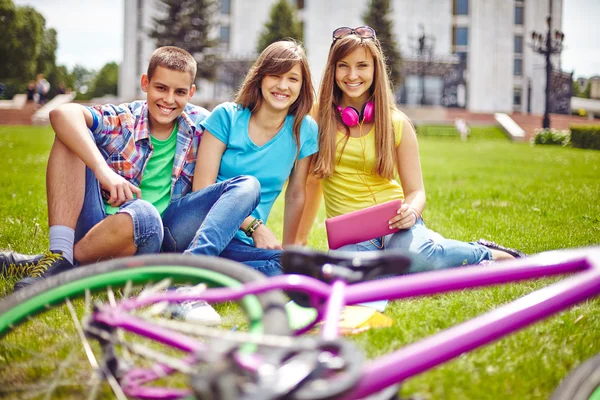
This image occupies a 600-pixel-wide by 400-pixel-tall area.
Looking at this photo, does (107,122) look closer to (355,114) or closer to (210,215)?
(210,215)

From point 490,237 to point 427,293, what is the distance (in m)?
3.29

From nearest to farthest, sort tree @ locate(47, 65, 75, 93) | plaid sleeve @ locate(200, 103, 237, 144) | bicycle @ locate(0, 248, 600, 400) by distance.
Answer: bicycle @ locate(0, 248, 600, 400)
plaid sleeve @ locate(200, 103, 237, 144)
tree @ locate(47, 65, 75, 93)

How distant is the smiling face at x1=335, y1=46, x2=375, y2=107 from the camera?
3439 millimetres

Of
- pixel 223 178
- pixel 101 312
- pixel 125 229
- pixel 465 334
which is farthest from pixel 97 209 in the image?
pixel 465 334

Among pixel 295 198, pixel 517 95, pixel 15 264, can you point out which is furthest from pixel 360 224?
pixel 517 95

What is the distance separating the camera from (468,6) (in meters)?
48.9

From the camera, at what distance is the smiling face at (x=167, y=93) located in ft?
10.4

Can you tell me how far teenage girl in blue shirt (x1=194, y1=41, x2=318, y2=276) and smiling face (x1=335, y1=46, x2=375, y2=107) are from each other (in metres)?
0.22

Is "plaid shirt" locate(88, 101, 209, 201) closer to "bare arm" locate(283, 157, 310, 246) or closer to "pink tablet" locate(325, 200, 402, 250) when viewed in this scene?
"bare arm" locate(283, 157, 310, 246)

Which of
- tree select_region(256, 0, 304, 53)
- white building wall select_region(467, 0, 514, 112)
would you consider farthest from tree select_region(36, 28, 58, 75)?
white building wall select_region(467, 0, 514, 112)

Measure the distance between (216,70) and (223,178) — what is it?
1504 inches

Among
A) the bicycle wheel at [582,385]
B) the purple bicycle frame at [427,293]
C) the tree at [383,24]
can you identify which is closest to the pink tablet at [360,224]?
the purple bicycle frame at [427,293]

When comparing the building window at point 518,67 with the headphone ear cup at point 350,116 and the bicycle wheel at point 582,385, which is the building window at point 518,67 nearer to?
the headphone ear cup at point 350,116

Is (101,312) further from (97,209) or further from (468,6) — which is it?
(468,6)
